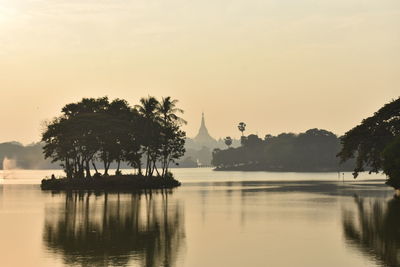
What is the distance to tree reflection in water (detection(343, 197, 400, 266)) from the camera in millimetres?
40406

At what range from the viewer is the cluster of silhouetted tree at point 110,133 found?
130750mm

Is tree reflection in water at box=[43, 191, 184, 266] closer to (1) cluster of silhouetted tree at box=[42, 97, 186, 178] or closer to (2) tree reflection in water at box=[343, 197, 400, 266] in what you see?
(2) tree reflection in water at box=[343, 197, 400, 266]

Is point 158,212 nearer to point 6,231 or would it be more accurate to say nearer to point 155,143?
point 6,231

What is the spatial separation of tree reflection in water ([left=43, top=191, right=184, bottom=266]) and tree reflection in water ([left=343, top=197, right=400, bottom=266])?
1059 centimetres

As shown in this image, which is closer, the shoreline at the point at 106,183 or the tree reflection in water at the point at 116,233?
the tree reflection in water at the point at 116,233

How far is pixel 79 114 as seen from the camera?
5344 inches

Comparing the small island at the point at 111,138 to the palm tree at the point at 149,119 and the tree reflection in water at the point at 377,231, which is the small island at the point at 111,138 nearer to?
the palm tree at the point at 149,119

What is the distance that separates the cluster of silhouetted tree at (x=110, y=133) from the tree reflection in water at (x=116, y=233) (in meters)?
48.8

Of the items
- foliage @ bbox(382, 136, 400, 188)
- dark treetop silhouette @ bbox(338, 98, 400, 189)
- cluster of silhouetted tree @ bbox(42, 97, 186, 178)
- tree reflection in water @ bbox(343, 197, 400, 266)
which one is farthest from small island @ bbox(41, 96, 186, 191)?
tree reflection in water @ bbox(343, 197, 400, 266)

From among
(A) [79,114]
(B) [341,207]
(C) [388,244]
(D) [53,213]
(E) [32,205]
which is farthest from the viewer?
(A) [79,114]

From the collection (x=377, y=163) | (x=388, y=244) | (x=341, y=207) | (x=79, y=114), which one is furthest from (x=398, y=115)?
(x=388, y=244)

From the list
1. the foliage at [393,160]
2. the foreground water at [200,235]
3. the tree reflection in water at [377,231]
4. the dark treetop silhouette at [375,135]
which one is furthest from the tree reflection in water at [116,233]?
the dark treetop silhouette at [375,135]

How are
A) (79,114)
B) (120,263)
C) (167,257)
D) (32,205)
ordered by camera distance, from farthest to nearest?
(79,114)
(32,205)
(167,257)
(120,263)

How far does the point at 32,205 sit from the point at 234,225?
111 feet
